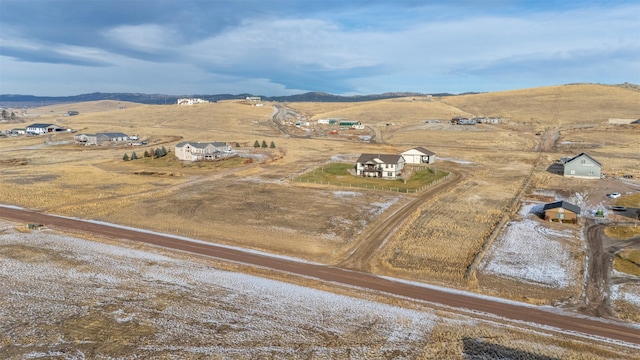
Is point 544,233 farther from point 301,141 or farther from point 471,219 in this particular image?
point 301,141

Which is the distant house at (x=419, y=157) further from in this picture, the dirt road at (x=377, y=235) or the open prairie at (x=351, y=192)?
the dirt road at (x=377, y=235)

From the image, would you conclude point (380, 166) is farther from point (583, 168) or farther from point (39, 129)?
point (39, 129)

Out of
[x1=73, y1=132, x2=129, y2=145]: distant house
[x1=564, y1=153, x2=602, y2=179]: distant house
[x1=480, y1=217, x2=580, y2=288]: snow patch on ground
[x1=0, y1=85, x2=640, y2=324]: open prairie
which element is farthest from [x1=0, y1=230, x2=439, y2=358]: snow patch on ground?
[x1=73, y1=132, x2=129, y2=145]: distant house

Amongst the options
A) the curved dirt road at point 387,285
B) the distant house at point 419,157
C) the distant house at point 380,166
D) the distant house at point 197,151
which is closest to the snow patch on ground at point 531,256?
the curved dirt road at point 387,285

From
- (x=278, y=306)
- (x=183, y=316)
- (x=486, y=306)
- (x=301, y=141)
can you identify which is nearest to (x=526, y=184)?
(x=486, y=306)

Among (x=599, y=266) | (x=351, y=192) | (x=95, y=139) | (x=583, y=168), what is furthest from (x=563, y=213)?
(x=95, y=139)

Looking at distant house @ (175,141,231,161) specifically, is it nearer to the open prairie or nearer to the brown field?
the open prairie

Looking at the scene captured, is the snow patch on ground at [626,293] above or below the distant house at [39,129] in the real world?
below
